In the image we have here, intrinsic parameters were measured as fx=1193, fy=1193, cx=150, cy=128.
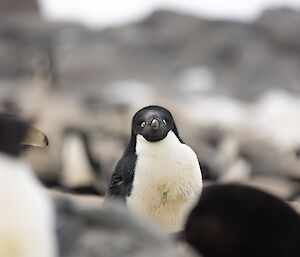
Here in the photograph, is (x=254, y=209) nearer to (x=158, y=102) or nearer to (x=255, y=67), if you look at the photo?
(x=158, y=102)

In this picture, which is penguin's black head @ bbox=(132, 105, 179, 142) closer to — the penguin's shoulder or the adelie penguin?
the adelie penguin

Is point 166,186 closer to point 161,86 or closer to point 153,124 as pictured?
point 153,124

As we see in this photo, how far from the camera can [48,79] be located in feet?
66.6

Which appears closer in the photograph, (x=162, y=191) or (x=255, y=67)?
(x=162, y=191)

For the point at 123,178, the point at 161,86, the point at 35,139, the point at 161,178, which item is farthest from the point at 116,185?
the point at 161,86

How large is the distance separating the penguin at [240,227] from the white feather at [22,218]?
621 millimetres

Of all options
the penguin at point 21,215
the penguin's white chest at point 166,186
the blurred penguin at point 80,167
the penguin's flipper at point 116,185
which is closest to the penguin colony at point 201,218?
the penguin at point 21,215

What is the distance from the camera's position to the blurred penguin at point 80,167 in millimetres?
12613

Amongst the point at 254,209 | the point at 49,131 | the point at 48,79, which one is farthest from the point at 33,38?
the point at 254,209

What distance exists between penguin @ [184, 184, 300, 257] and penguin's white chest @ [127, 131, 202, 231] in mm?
1920

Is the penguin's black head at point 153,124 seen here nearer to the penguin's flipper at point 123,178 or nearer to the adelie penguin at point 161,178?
the adelie penguin at point 161,178

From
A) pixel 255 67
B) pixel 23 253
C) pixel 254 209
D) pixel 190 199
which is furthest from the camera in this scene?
pixel 255 67

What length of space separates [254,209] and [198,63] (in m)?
26.6

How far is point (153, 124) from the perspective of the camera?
21.7 ft
